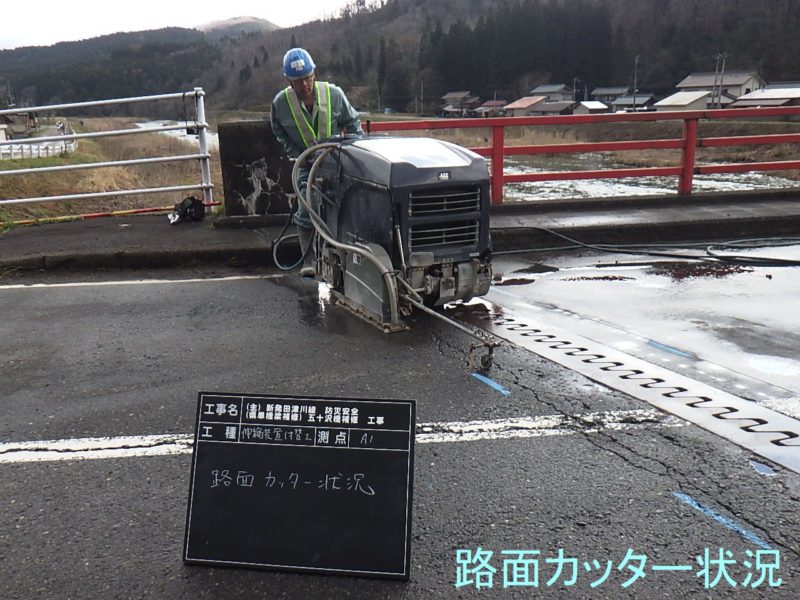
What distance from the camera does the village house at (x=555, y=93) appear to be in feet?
348

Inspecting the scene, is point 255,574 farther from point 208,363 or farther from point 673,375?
point 673,375

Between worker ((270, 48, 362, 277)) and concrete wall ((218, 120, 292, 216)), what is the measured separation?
5.70 ft

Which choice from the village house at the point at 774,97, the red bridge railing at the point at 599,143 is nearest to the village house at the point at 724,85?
the village house at the point at 774,97

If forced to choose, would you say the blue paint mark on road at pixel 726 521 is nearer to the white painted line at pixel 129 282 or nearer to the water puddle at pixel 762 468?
the water puddle at pixel 762 468

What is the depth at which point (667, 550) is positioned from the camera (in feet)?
8.76

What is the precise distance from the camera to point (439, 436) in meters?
3.57

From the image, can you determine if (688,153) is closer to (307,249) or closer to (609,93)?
(307,249)

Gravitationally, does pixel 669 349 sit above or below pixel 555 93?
below

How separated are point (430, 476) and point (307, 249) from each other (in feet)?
12.2

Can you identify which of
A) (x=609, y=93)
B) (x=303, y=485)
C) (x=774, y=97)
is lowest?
(x=303, y=485)

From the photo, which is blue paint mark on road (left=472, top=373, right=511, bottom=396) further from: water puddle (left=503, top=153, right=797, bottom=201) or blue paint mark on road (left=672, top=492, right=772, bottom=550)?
water puddle (left=503, top=153, right=797, bottom=201)

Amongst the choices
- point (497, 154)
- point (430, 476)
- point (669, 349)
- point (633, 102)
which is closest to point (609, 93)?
point (633, 102)

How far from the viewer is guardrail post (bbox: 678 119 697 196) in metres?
9.38

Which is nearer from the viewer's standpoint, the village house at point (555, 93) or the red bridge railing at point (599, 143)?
the red bridge railing at point (599, 143)
